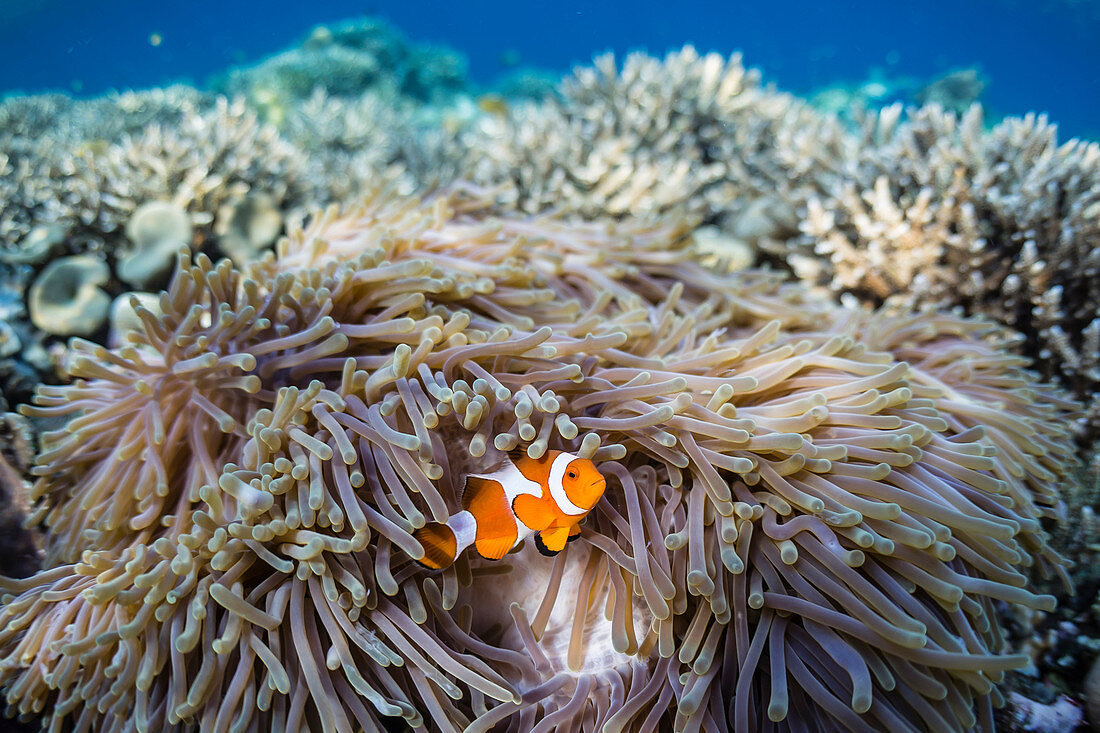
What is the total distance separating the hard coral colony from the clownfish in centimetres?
5

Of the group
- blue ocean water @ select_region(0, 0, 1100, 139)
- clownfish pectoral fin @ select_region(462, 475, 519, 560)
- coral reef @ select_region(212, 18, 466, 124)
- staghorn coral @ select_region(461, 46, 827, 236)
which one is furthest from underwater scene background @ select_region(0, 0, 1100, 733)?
blue ocean water @ select_region(0, 0, 1100, 139)

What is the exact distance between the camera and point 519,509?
1.06 metres

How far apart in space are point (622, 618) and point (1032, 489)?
1.28 meters

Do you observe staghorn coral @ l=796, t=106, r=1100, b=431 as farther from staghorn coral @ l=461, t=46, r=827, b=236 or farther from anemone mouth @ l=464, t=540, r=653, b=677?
anemone mouth @ l=464, t=540, r=653, b=677

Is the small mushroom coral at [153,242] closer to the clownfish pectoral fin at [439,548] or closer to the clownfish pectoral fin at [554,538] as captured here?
the clownfish pectoral fin at [439,548]

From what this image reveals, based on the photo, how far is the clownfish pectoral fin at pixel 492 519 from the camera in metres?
1.09

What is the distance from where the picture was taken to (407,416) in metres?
1.28

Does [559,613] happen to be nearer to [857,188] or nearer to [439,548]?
[439,548]

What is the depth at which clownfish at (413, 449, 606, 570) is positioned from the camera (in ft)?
3.43

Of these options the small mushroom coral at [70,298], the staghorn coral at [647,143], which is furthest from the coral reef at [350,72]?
the small mushroom coral at [70,298]

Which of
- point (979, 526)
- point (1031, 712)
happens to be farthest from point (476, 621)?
point (1031, 712)

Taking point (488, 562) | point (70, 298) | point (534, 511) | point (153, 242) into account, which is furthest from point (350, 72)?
point (534, 511)

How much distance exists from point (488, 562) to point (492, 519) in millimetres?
197

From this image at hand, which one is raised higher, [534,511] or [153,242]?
[153,242]
